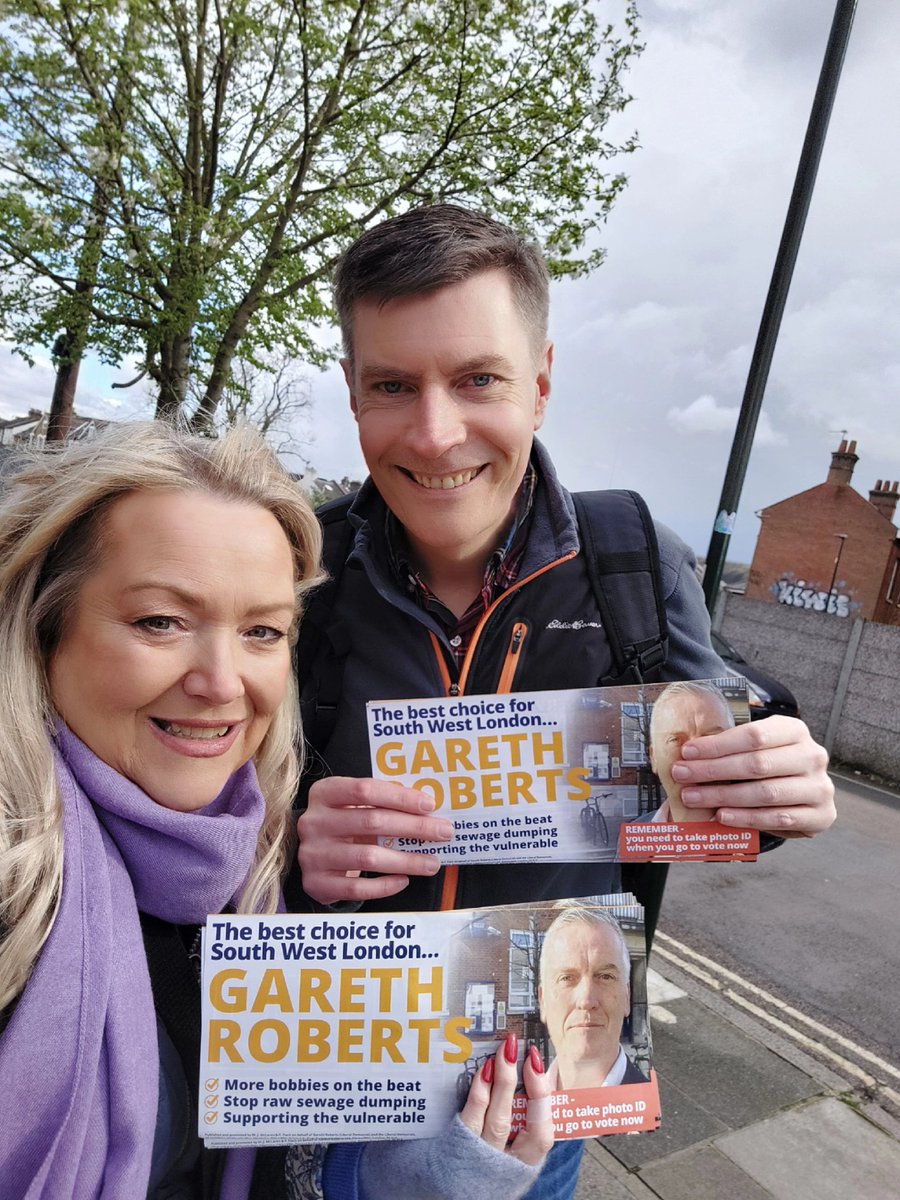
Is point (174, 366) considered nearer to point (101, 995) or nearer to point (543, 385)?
point (543, 385)

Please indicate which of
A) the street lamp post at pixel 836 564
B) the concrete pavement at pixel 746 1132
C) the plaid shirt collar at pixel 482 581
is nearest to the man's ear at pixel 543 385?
the plaid shirt collar at pixel 482 581

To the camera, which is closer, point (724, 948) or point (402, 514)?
point (402, 514)

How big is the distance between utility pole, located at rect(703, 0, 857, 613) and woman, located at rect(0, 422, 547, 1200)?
2.72 meters

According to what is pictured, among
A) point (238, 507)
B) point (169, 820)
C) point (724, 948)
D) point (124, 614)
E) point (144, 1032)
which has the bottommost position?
point (724, 948)

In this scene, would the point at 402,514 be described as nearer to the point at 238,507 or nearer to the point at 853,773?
the point at 238,507

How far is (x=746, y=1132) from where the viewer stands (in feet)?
12.0

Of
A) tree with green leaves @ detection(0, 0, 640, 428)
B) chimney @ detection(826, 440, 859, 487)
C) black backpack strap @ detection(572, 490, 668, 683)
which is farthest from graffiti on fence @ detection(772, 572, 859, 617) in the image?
black backpack strap @ detection(572, 490, 668, 683)

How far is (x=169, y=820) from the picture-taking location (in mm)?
1332

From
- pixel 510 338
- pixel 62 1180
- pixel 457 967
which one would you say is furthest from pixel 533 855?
pixel 510 338

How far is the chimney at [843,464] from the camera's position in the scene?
99.5 feet

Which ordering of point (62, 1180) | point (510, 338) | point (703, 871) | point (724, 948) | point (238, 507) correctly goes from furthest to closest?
point (703, 871) → point (724, 948) → point (510, 338) → point (238, 507) → point (62, 1180)

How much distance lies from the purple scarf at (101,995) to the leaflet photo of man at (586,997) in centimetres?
54

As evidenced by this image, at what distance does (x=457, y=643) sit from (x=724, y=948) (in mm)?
4823

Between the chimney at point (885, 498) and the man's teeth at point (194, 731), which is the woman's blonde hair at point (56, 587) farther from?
the chimney at point (885, 498)
